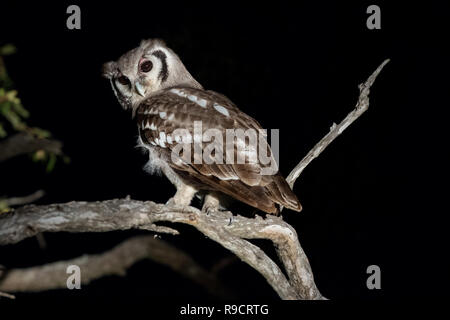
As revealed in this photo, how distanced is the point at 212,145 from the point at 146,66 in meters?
0.81

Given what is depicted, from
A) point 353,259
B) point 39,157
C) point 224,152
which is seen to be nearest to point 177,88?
point 224,152

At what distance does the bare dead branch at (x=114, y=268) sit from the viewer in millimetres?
3992

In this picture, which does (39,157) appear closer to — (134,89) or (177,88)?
(134,89)

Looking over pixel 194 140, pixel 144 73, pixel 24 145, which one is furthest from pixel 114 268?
pixel 194 140

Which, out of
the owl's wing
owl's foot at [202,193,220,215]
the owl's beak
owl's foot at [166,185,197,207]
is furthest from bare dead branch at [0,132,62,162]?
owl's foot at [202,193,220,215]

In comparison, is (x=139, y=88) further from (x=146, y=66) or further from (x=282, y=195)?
(x=282, y=195)

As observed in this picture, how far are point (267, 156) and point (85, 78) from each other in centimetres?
249

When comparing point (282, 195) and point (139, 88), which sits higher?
point (139, 88)

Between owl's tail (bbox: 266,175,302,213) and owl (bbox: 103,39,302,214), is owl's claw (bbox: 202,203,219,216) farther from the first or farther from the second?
owl's tail (bbox: 266,175,302,213)

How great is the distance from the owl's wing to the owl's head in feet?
0.68

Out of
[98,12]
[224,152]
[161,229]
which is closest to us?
A: [161,229]

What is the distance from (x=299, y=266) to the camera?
97.7 inches

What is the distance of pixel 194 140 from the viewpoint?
8.93 feet

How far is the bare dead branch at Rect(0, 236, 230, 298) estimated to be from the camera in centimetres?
399
